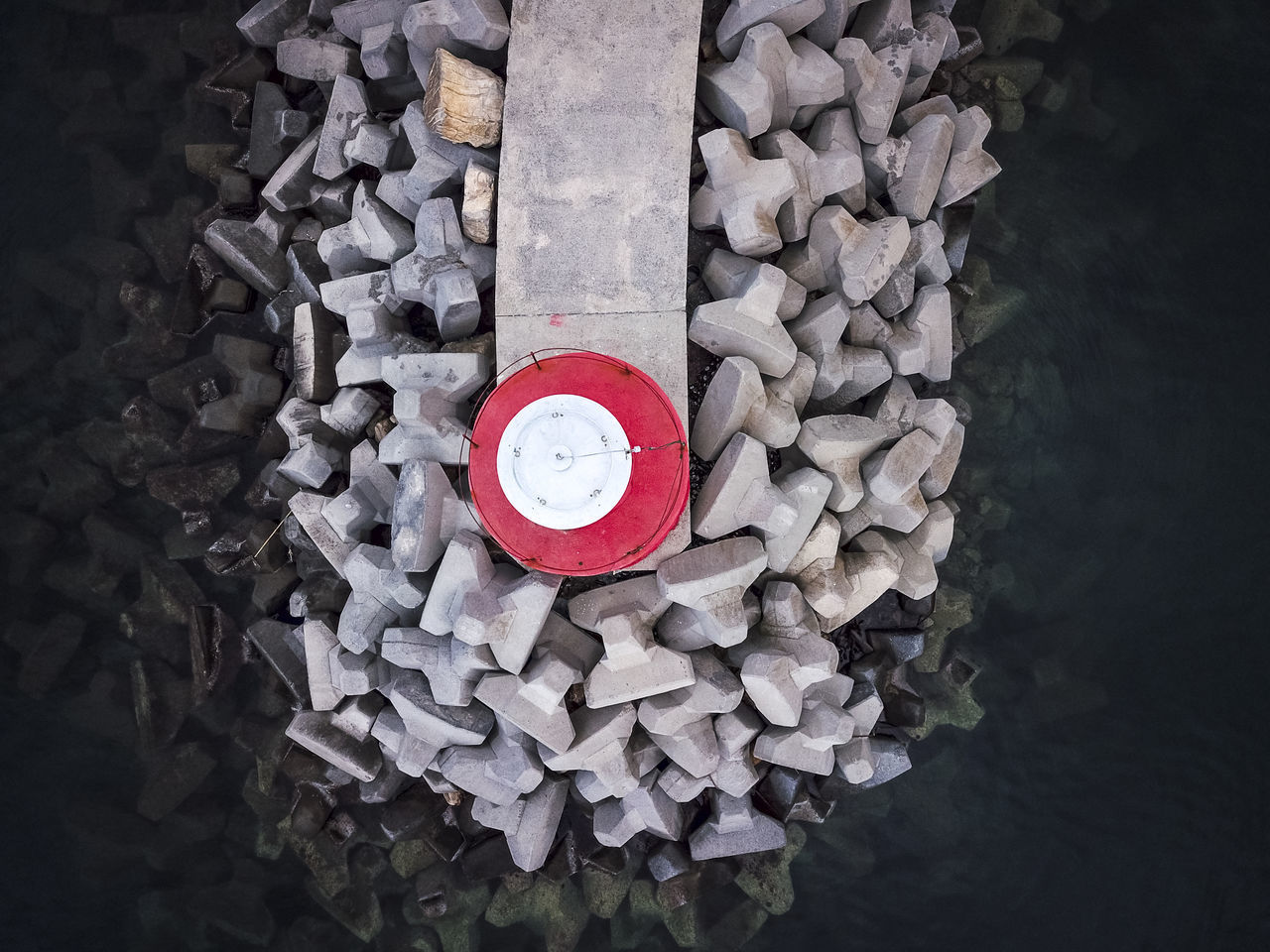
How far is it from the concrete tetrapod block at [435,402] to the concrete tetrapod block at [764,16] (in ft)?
3.28

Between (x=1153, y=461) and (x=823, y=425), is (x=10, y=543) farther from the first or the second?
(x=1153, y=461)

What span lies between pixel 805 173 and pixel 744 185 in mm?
203

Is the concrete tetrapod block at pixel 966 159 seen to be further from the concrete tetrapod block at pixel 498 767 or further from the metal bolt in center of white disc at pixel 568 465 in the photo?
the concrete tetrapod block at pixel 498 767

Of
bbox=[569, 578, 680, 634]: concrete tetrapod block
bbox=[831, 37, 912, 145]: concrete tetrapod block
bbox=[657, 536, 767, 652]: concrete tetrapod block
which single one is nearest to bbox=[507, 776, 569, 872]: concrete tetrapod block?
bbox=[569, 578, 680, 634]: concrete tetrapod block

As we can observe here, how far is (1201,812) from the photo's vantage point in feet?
8.83

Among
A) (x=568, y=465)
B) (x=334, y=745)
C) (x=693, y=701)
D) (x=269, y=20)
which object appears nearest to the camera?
(x=568, y=465)

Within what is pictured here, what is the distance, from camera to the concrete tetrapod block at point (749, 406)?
85.0 inches

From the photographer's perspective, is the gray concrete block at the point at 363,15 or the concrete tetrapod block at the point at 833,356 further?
the gray concrete block at the point at 363,15

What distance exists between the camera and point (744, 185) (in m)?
→ 2.23

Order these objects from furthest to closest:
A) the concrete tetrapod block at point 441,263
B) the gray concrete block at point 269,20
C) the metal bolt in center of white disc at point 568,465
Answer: the gray concrete block at point 269,20 < the concrete tetrapod block at point 441,263 < the metal bolt in center of white disc at point 568,465

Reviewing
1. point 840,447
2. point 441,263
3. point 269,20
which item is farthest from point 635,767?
point 269,20

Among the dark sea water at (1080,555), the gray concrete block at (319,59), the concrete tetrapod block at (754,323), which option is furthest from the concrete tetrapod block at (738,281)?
the gray concrete block at (319,59)

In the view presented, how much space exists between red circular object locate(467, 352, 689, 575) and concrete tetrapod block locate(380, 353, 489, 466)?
0.45 ft

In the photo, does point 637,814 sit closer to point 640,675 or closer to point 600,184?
point 640,675
